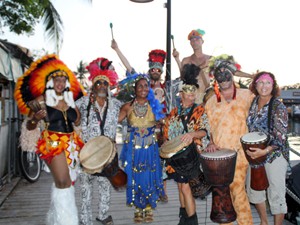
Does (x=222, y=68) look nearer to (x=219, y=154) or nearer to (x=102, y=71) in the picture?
(x=219, y=154)

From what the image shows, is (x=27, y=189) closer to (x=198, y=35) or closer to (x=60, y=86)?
(x=60, y=86)

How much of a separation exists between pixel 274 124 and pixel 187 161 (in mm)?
998

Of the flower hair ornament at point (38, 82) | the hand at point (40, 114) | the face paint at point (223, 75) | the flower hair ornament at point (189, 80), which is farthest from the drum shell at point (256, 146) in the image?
the hand at point (40, 114)

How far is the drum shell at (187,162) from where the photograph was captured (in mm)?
3535

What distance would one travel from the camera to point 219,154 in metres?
3.35

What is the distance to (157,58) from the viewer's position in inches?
203

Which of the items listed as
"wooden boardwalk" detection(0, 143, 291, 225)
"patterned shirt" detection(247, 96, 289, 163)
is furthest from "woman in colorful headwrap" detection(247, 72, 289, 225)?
"wooden boardwalk" detection(0, 143, 291, 225)

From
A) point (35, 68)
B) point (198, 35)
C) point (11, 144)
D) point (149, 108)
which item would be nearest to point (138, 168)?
point (149, 108)

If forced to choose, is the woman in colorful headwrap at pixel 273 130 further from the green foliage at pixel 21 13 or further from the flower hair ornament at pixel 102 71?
the green foliage at pixel 21 13

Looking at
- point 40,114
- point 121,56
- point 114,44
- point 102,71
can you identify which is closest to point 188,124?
point 102,71

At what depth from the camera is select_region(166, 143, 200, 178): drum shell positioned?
11.6 ft

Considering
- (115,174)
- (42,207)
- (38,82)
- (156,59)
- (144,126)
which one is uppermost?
(156,59)

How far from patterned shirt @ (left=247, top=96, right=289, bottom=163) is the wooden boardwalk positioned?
4.03ft

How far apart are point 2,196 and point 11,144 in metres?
1.64
